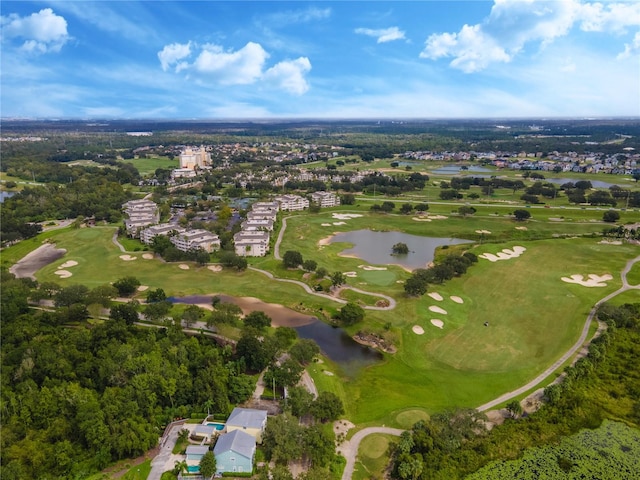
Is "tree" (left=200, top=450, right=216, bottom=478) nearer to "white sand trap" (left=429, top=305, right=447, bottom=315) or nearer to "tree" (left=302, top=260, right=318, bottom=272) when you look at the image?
"white sand trap" (left=429, top=305, right=447, bottom=315)

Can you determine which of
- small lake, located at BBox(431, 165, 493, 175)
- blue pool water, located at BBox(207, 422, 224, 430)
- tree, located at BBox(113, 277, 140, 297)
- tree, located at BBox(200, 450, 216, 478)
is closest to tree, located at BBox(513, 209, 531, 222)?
small lake, located at BBox(431, 165, 493, 175)

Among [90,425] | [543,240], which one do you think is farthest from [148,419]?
[543,240]

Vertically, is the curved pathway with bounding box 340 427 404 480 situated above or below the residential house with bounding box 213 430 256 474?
below

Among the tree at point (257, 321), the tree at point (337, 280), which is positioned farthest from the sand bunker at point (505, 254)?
the tree at point (257, 321)

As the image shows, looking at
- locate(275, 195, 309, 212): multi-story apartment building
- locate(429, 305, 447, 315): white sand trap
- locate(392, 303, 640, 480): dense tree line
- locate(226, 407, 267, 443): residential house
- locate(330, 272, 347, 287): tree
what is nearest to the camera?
locate(392, 303, 640, 480): dense tree line

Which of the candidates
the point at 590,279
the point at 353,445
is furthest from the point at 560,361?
the point at 590,279

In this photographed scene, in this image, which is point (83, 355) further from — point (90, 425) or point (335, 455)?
point (335, 455)
